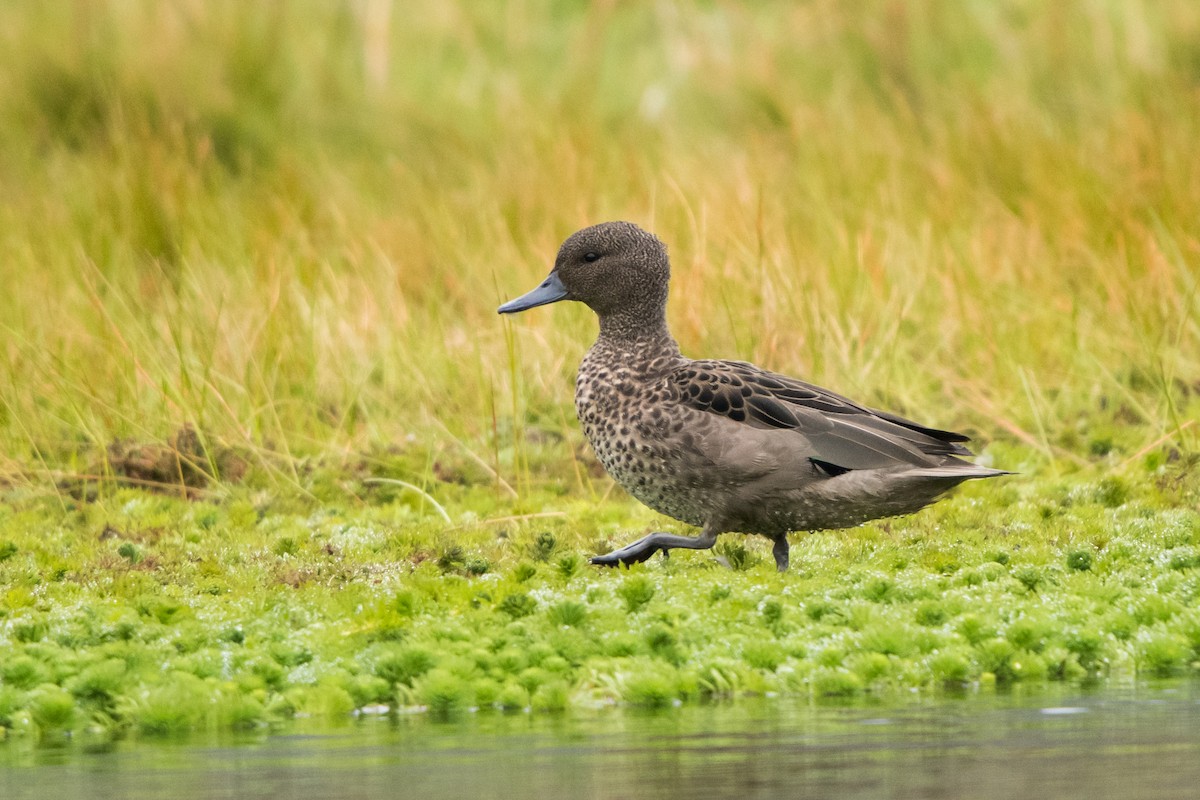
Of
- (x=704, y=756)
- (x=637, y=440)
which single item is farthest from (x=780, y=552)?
(x=704, y=756)

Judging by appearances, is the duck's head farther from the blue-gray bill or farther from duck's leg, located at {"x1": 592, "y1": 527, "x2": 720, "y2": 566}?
duck's leg, located at {"x1": 592, "y1": 527, "x2": 720, "y2": 566}

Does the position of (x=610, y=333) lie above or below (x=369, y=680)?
above

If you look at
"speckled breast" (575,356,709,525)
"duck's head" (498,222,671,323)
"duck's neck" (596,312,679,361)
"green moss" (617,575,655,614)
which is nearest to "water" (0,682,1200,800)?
"green moss" (617,575,655,614)

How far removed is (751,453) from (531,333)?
162 inches

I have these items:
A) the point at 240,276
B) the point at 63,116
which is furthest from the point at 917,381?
the point at 63,116

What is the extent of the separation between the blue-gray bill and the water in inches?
112

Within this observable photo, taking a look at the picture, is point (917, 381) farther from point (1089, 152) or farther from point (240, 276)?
point (240, 276)

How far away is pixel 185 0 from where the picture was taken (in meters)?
15.8

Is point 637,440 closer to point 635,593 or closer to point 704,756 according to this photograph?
point 635,593

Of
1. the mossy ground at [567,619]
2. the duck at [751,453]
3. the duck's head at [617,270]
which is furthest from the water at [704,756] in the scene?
the duck's head at [617,270]

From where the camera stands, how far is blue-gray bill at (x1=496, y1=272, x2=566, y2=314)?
772 centimetres

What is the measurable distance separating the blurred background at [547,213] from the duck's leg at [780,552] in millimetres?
2034

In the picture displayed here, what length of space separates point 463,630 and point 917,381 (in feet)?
16.2

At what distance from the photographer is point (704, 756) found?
4418 mm
